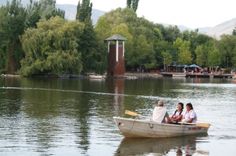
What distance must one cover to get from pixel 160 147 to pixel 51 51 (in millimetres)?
80885

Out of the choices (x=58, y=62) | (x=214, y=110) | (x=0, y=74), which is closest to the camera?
(x=214, y=110)

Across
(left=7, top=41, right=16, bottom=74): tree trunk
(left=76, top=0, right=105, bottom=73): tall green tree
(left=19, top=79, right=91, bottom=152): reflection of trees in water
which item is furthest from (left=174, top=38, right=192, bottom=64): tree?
(left=19, top=79, right=91, bottom=152): reflection of trees in water

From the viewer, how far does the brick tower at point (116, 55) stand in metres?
125

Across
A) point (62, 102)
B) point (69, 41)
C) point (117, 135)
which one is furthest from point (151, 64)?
point (117, 135)

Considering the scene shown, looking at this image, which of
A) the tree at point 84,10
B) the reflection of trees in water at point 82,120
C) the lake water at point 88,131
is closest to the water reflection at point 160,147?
the lake water at point 88,131

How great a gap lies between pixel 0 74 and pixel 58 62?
1818cm

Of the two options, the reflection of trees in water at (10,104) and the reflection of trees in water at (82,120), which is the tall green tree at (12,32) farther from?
the reflection of trees in water at (82,120)

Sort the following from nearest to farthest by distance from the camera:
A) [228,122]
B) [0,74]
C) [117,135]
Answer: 1. [117,135]
2. [228,122]
3. [0,74]

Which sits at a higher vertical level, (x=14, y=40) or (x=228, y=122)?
(x=14, y=40)

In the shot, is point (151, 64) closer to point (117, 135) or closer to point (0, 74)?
point (0, 74)

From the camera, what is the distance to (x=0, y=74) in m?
117

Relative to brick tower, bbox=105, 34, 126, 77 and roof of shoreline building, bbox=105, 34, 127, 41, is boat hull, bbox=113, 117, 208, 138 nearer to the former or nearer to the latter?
brick tower, bbox=105, 34, 126, 77

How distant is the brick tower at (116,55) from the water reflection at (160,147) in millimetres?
93676

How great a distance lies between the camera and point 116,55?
411 feet
